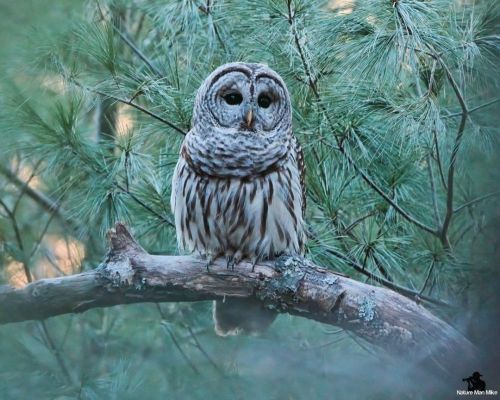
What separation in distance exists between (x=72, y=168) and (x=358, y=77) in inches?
29.4

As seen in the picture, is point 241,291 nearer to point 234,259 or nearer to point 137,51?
point 234,259

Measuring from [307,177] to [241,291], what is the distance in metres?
0.39

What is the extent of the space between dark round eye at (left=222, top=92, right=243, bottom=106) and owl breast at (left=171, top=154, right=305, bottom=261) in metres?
0.18

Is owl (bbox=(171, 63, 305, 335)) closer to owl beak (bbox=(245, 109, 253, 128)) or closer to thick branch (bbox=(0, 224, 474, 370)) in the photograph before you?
owl beak (bbox=(245, 109, 253, 128))

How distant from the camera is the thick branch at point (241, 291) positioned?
55.2 inches

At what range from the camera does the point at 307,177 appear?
1925 millimetres

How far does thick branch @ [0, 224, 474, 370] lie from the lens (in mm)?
1401

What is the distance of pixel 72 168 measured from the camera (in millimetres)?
1973

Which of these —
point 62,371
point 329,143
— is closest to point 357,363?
point 62,371

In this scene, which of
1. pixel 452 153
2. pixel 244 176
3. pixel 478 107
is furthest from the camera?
pixel 244 176
